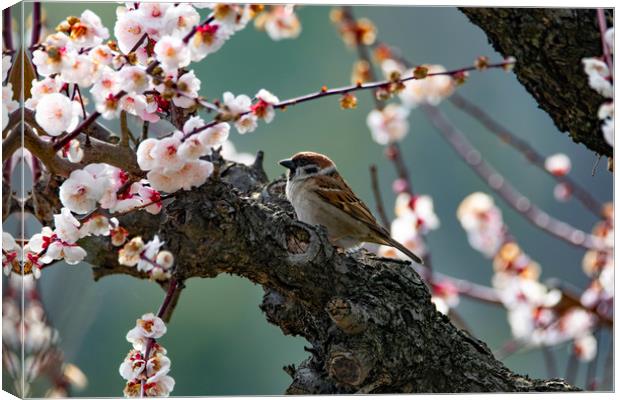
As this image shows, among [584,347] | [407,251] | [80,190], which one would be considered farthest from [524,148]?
[80,190]

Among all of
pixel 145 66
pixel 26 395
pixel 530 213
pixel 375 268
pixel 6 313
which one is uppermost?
pixel 530 213

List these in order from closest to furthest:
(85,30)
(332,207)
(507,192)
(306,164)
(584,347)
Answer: (85,30), (332,207), (306,164), (507,192), (584,347)

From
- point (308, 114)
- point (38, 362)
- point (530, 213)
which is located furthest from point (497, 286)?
point (38, 362)

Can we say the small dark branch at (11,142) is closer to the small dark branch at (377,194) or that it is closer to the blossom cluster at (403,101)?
the small dark branch at (377,194)

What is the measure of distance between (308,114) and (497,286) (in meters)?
1.53

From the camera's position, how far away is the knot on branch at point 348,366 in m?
2.30

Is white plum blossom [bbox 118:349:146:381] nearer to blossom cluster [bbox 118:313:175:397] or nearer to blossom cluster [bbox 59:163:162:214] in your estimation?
blossom cluster [bbox 118:313:175:397]

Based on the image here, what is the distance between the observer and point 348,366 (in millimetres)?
2301

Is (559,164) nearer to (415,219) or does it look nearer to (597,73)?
(415,219)

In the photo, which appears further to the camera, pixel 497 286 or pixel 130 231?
pixel 497 286

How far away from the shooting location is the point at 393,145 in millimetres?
3455

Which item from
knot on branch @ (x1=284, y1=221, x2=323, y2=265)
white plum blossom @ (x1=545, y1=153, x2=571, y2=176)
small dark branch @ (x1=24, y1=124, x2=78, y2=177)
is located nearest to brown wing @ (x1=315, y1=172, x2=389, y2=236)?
knot on branch @ (x1=284, y1=221, x2=323, y2=265)

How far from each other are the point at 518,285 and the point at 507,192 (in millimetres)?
739

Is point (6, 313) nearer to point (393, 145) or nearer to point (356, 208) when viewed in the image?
A: point (356, 208)
